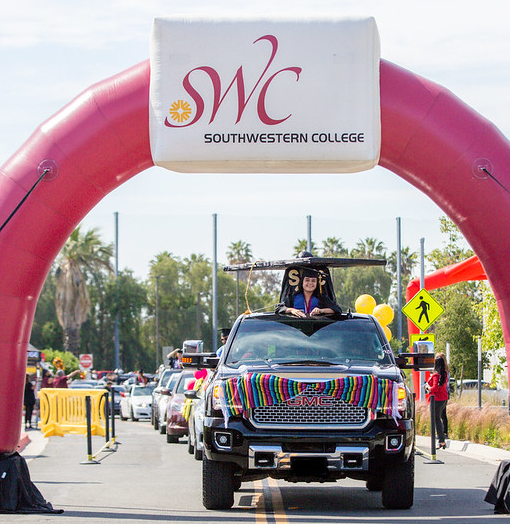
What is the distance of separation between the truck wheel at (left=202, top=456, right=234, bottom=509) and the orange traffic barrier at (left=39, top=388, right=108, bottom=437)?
1133 centimetres

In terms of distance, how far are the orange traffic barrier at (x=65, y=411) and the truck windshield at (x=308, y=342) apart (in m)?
10.9

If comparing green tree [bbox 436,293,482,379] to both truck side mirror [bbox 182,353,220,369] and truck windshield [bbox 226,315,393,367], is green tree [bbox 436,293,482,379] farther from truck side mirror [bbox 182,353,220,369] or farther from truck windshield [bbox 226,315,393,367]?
truck side mirror [bbox 182,353,220,369]

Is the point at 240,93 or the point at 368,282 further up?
the point at 368,282

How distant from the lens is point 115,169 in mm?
12297

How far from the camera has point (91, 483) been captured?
48.2ft

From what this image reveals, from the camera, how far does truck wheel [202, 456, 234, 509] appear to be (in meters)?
11.1

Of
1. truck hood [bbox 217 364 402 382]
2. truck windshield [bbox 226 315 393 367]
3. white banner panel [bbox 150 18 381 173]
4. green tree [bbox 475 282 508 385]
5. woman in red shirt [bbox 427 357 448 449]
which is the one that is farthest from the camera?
green tree [bbox 475 282 508 385]

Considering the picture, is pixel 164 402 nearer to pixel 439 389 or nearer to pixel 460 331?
→ pixel 439 389

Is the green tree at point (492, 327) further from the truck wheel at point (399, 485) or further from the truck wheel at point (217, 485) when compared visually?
the truck wheel at point (217, 485)

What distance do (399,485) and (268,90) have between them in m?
4.47

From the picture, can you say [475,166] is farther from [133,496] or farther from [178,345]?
[178,345]

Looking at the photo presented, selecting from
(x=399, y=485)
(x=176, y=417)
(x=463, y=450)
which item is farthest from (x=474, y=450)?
(x=399, y=485)

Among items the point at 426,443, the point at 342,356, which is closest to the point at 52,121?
the point at 342,356

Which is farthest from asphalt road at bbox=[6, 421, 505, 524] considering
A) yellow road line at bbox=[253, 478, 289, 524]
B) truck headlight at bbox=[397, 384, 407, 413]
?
truck headlight at bbox=[397, 384, 407, 413]
